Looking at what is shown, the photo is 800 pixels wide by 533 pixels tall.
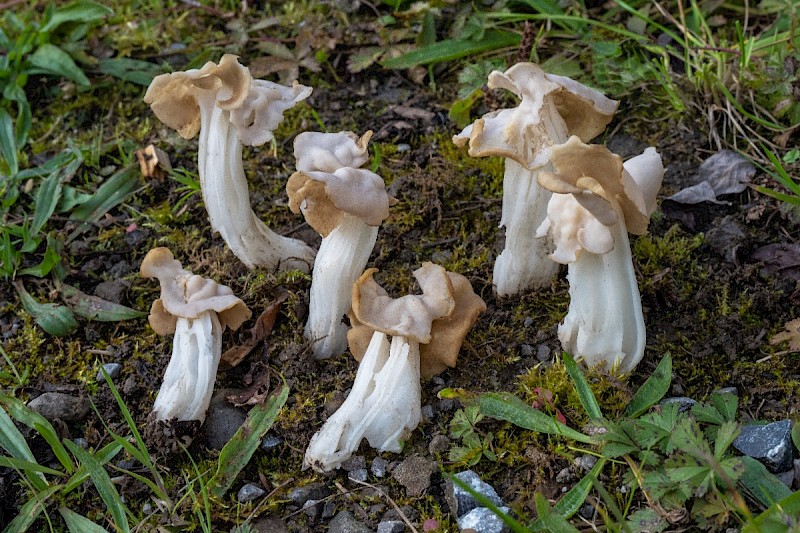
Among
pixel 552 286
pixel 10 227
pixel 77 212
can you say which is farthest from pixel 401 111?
pixel 10 227

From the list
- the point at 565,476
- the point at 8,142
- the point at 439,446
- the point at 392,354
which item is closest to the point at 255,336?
the point at 392,354

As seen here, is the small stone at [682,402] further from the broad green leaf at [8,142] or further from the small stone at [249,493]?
the broad green leaf at [8,142]

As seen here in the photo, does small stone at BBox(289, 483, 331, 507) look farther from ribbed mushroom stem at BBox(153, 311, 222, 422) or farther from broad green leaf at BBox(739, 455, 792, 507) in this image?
broad green leaf at BBox(739, 455, 792, 507)

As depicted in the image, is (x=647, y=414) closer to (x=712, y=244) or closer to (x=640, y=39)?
(x=712, y=244)

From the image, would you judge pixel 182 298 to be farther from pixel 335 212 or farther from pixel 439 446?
pixel 439 446

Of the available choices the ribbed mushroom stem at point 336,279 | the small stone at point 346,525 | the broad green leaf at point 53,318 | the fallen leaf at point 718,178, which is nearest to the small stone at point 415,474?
the small stone at point 346,525

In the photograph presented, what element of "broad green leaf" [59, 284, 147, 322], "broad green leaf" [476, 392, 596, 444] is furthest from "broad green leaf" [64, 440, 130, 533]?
"broad green leaf" [476, 392, 596, 444]
